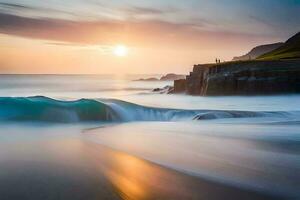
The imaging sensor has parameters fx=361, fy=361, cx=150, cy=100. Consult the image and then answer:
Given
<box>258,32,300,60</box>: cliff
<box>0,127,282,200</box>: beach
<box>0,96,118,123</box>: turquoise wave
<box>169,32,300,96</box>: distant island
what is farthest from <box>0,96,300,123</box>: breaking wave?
<box>258,32,300,60</box>: cliff

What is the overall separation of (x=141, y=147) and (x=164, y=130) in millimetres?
3869

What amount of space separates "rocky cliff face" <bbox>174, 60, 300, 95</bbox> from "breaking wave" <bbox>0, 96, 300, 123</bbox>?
1881 cm

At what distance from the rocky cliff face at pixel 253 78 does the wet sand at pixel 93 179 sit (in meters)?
32.1

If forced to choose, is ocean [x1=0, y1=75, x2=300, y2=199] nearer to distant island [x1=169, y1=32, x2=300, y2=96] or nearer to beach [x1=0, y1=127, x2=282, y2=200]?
beach [x1=0, y1=127, x2=282, y2=200]

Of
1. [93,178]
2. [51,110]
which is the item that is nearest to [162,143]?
[93,178]

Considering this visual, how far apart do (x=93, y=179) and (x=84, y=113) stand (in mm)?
10993

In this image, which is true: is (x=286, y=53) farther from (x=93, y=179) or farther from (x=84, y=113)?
(x=93, y=179)

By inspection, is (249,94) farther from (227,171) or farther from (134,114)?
(227,171)

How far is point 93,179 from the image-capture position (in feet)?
22.1

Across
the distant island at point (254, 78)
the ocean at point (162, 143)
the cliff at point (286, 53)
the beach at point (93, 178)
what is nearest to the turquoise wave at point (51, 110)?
the ocean at point (162, 143)

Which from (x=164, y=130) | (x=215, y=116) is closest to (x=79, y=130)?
(x=164, y=130)

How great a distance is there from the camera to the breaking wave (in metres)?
16.3

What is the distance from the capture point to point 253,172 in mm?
7152

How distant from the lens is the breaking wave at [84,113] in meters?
16.3
